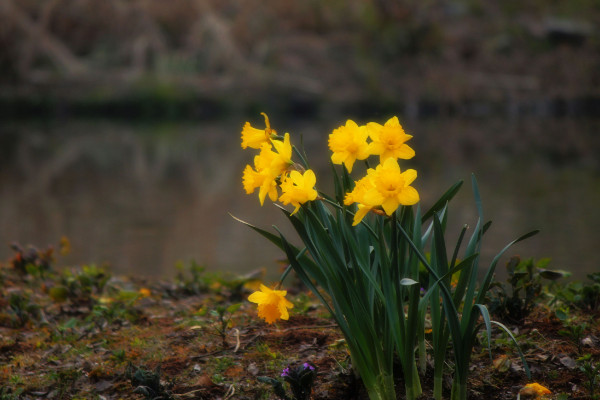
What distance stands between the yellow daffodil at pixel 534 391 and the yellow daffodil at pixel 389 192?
663 millimetres

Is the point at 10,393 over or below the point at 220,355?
below

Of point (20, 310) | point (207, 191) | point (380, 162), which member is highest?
point (207, 191)

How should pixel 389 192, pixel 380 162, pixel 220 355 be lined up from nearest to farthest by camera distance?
pixel 389 192 < pixel 380 162 < pixel 220 355

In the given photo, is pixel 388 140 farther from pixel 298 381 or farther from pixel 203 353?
pixel 203 353

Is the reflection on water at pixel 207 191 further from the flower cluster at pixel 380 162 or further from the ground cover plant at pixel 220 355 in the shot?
A: the flower cluster at pixel 380 162

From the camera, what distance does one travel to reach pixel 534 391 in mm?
1952

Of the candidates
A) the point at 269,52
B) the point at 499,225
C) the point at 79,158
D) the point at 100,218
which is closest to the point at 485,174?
the point at 499,225

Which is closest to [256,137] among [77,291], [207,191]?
[77,291]

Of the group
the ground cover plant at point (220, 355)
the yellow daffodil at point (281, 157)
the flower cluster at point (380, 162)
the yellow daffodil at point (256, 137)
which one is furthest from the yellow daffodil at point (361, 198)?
the ground cover plant at point (220, 355)

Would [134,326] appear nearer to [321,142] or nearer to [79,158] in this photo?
[79,158]

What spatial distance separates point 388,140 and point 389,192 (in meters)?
0.20

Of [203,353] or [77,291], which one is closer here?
[203,353]

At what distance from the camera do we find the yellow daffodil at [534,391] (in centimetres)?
195

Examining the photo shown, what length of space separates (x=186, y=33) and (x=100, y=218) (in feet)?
43.7
